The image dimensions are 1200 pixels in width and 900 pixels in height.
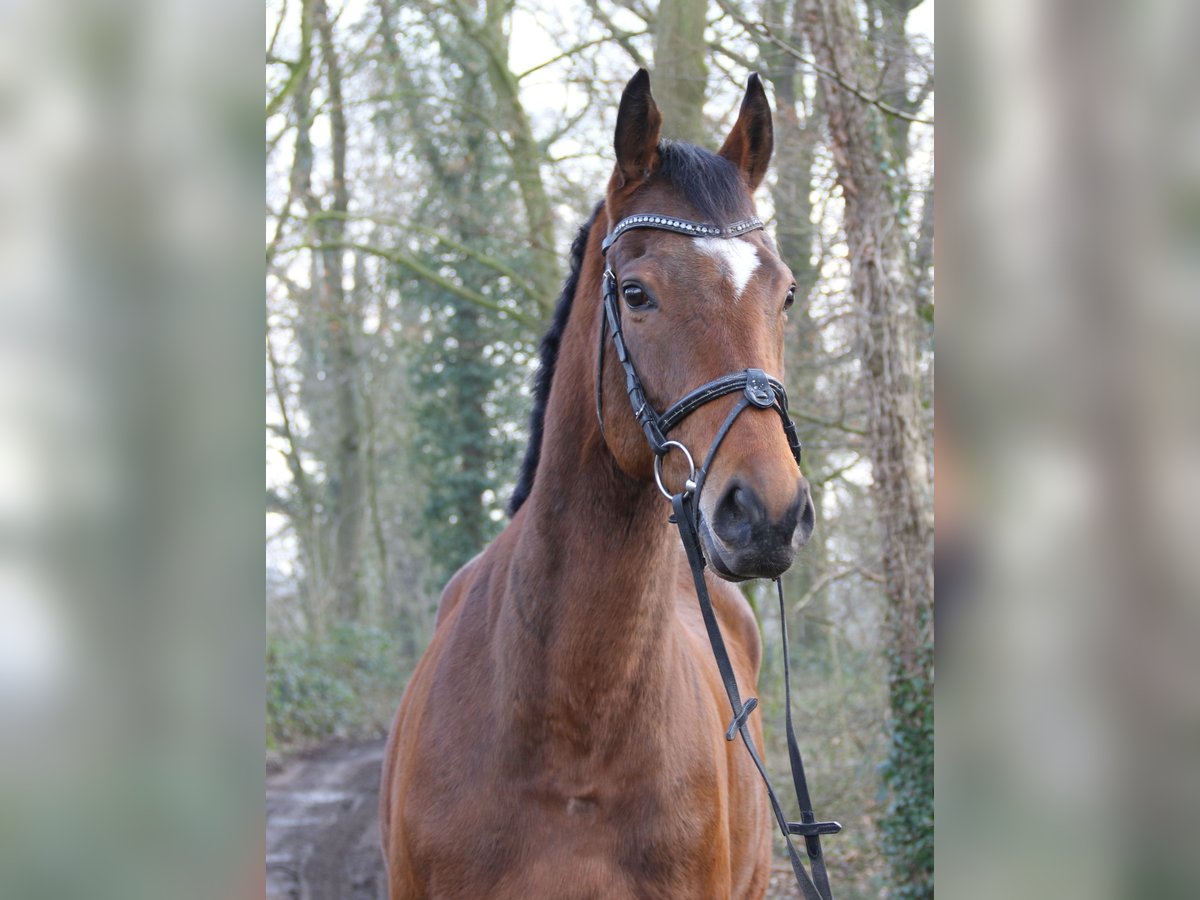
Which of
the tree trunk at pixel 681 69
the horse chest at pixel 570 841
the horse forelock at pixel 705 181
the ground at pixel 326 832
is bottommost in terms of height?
the ground at pixel 326 832

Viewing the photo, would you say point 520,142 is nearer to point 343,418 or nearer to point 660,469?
point 343,418

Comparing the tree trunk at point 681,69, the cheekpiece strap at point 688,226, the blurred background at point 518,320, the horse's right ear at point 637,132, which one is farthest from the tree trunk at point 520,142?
the cheekpiece strap at point 688,226

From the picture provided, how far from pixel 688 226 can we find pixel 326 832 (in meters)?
8.17

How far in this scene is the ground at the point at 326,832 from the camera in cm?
777

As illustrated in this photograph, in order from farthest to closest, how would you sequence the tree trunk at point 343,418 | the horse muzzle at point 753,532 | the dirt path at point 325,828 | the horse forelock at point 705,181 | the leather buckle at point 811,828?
1. the tree trunk at point 343,418
2. the dirt path at point 325,828
3. the horse forelock at point 705,181
4. the leather buckle at point 811,828
5. the horse muzzle at point 753,532

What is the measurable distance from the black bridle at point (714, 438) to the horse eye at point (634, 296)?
3.1 inches

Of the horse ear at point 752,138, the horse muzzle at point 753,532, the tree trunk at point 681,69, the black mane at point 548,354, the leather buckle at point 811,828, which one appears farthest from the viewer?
the tree trunk at point 681,69

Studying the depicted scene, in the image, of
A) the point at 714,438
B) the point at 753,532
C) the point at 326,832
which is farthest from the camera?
the point at 326,832

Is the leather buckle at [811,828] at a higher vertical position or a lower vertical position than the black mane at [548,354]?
lower

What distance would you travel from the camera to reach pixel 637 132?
2715 mm

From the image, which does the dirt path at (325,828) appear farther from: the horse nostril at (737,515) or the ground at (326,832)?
the horse nostril at (737,515)
